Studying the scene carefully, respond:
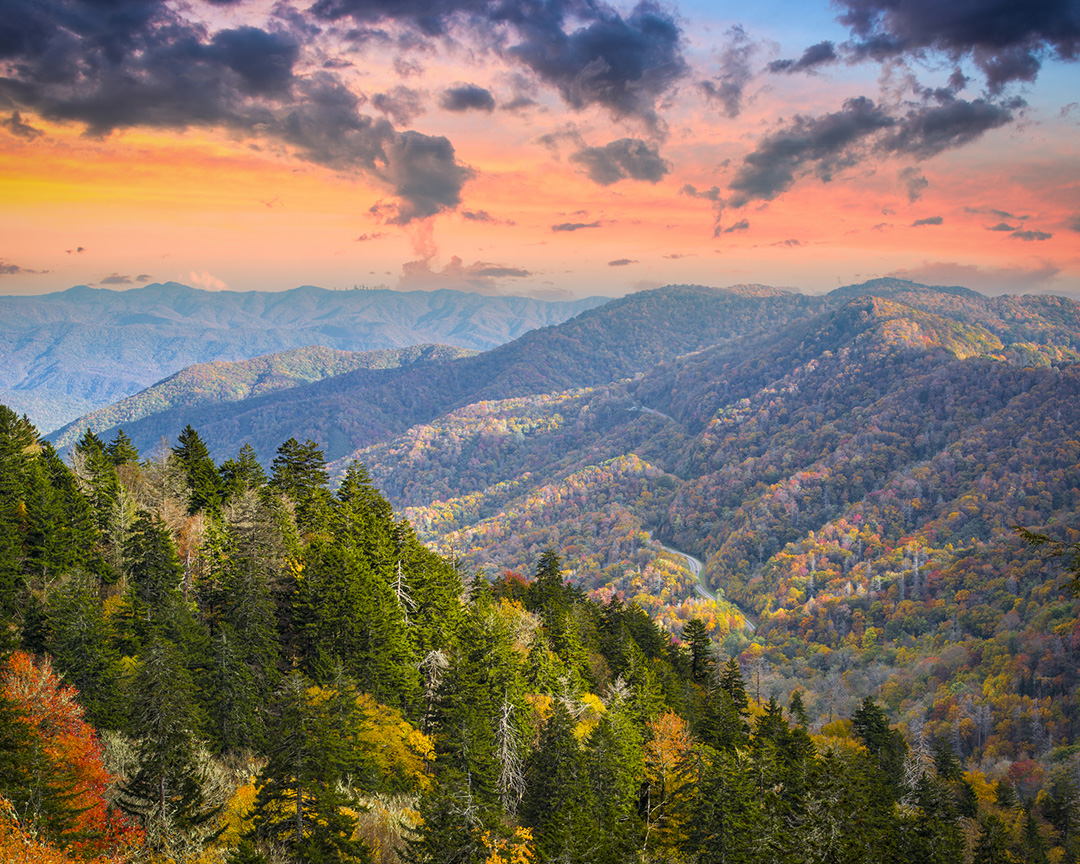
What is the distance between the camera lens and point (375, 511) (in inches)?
2039

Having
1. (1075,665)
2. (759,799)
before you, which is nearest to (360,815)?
(759,799)

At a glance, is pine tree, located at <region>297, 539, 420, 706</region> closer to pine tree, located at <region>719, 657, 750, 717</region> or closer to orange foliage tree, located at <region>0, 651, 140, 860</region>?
orange foliage tree, located at <region>0, 651, 140, 860</region>

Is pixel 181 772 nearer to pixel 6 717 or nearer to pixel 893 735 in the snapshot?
pixel 6 717

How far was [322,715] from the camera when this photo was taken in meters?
25.3

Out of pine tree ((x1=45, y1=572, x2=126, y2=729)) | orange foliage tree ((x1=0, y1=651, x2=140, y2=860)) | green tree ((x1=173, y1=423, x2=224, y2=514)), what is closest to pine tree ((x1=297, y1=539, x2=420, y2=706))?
pine tree ((x1=45, y1=572, x2=126, y2=729))

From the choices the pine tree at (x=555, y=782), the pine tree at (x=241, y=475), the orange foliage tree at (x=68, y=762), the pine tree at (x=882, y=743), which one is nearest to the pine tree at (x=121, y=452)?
the pine tree at (x=241, y=475)

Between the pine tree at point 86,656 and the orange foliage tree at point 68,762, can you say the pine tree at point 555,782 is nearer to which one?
the orange foliage tree at point 68,762

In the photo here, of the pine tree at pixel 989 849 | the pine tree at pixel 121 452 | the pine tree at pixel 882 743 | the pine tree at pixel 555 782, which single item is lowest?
the pine tree at pixel 882 743

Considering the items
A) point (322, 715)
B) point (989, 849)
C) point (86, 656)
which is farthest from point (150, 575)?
point (989, 849)

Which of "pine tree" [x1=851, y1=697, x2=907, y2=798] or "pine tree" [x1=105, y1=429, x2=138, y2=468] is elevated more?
"pine tree" [x1=105, y1=429, x2=138, y2=468]

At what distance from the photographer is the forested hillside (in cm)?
2423

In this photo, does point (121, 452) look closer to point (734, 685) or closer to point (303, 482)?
point (303, 482)

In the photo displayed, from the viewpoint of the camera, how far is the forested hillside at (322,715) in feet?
79.5

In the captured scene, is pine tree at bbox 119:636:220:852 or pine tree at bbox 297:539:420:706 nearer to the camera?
pine tree at bbox 119:636:220:852
